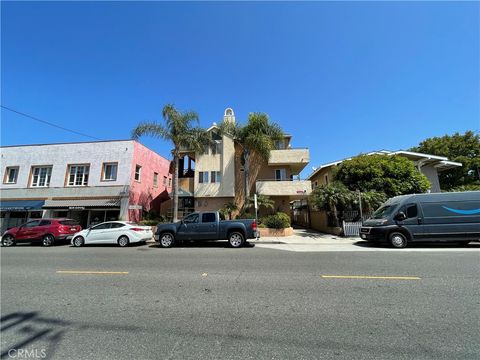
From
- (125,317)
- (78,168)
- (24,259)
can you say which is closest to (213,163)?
(78,168)

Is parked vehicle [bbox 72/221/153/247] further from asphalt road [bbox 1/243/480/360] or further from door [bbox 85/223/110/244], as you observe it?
asphalt road [bbox 1/243/480/360]

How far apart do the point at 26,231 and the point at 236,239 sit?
1335 centimetres

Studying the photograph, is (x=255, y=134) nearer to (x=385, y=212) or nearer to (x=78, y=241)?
(x=385, y=212)

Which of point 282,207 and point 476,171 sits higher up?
point 476,171

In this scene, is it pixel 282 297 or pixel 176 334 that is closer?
pixel 176 334

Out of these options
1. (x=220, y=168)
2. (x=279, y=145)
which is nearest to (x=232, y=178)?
(x=220, y=168)

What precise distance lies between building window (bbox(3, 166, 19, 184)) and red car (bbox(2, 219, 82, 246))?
33.8 ft

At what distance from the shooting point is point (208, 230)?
43.2ft

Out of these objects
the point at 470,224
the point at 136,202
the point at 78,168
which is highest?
the point at 78,168

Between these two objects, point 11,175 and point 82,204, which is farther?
point 11,175

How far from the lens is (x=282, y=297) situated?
512cm

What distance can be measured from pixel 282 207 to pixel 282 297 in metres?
18.7

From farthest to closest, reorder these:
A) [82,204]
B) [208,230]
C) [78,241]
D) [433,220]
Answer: [82,204] < [78,241] < [208,230] < [433,220]

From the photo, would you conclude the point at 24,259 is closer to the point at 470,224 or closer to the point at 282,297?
the point at 282,297
